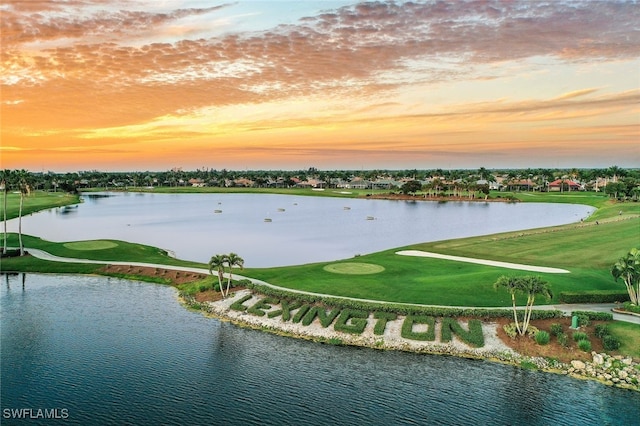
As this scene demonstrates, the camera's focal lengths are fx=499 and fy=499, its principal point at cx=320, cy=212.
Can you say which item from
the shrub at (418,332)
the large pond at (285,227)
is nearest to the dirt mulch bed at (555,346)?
the shrub at (418,332)

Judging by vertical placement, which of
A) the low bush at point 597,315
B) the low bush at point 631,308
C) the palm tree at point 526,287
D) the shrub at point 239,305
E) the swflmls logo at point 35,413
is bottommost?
the swflmls logo at point 35,413

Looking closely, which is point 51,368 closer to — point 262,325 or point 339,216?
point 262,325

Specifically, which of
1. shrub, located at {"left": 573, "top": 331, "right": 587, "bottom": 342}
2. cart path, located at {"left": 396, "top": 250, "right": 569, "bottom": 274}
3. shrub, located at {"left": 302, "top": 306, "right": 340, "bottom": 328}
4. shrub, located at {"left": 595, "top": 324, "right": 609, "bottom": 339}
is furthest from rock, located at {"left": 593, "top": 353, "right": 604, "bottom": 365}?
cart path, located at {"left": 396, "top": 250, "right": 569, "bottom": 274}

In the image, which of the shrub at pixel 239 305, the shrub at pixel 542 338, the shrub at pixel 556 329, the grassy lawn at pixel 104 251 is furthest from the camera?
the grassy lawn at pixel 104 251

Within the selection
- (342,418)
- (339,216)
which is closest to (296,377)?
(342,418)

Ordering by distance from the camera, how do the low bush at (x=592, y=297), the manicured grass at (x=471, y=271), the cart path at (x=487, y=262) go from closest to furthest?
the low bush at (x=592, y=297) → the manicured grass at (x=471, y=271) → the cart path at (x=487, y=262)

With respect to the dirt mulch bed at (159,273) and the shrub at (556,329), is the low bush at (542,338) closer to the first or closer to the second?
the shrub at (556,329)

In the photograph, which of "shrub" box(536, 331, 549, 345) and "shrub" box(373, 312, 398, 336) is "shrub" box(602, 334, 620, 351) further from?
"shrub" box(373, 312, 398, 336)
